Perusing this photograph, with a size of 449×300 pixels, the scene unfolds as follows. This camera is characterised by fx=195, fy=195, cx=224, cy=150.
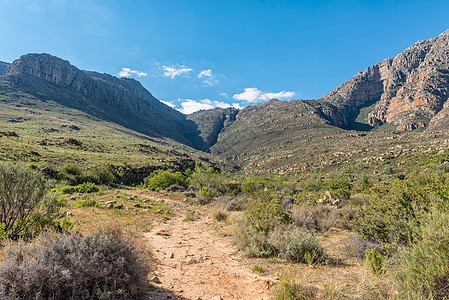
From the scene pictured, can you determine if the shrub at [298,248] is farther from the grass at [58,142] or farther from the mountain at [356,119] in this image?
the mountain at [356,119]

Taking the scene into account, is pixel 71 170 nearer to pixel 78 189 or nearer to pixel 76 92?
pixel 78 189

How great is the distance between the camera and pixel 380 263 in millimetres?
3732

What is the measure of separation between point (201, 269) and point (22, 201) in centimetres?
485

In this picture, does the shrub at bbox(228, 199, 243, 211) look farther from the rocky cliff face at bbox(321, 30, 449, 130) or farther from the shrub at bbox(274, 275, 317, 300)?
the rocky cliff face at bbox(321, 30, 449, 130)

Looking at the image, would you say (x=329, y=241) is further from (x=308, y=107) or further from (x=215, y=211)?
(x=308, y=107)

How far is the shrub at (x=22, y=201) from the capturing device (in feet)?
15.6

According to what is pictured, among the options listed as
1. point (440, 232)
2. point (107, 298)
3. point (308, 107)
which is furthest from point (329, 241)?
point (308, 107)

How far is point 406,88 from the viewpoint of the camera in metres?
120

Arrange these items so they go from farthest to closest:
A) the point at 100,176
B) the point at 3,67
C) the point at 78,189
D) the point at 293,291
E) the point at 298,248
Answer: the point at 3,67, the point at 100,176, the point at 78,189, the point at 298,248, the point at 293,291

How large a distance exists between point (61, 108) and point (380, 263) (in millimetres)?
104456

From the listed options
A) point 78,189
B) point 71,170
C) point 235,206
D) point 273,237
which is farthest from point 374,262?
point 71,170

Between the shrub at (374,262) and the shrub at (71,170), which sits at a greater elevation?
the shrub at (374,262)

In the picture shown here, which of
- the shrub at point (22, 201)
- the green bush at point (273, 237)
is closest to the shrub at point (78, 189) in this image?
the shrub at point (22, 201)

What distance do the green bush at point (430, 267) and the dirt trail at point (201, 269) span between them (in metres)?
2.05
